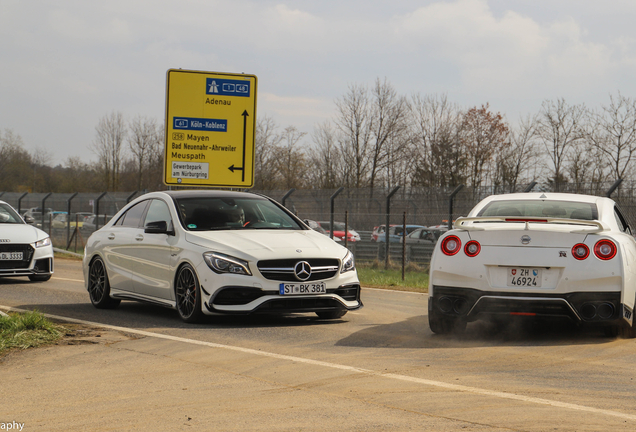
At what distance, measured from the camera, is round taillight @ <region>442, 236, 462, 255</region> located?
292 inches

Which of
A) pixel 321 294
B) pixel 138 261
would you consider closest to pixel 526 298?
pixel 321 294

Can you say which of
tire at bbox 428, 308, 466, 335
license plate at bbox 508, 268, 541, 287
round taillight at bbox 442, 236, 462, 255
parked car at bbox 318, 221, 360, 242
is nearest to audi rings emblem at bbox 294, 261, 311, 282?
tire at bbox 428, 308, 466, 335

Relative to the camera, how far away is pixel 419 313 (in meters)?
10.2

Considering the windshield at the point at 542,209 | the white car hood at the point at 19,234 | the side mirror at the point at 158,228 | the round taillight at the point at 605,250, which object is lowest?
the white car hood at the point at 19,234

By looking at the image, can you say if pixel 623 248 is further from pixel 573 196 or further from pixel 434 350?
pixel 434 350

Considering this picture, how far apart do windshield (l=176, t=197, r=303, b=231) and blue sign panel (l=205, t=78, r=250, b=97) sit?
8428 mm

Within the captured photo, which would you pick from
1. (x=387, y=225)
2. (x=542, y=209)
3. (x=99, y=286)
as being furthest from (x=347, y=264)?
(x=387, y=225)

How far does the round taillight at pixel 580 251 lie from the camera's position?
7.07 m

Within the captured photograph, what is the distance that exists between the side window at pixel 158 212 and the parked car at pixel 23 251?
16.8 ft

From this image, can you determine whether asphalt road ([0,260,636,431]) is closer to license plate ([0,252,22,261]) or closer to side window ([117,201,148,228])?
side window ([117,201,148,228])

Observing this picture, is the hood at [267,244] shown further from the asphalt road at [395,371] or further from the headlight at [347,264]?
the asphalt road at [395,371]

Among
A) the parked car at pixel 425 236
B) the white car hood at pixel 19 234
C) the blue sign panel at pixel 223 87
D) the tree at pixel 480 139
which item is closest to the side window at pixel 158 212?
the white car hood at pixel 19 234

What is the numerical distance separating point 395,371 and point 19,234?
1011cm

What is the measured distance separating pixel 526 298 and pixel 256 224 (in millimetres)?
3574
